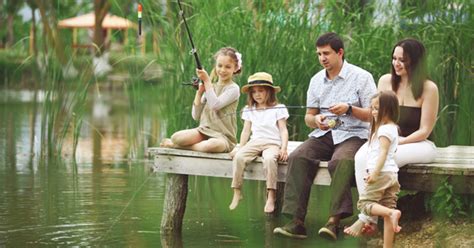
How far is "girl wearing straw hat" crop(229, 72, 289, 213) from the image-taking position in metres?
7.34

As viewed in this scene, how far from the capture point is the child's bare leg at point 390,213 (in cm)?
652

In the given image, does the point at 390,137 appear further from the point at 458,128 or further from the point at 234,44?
the point at 234,44

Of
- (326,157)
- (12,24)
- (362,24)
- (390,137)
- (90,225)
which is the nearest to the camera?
(390,137)

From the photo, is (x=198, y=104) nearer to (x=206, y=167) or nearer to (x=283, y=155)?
(x=206, y=167)

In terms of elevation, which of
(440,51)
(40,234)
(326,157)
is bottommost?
(40,234)

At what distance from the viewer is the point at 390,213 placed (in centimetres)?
654

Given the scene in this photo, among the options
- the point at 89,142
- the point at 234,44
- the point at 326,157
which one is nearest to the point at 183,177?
the point at 326,157

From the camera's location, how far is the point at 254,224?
26.4ft

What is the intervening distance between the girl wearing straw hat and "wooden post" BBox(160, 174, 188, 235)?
420mm

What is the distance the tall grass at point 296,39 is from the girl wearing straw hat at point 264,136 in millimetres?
1659

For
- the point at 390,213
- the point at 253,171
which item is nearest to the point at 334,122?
the point at 253,171

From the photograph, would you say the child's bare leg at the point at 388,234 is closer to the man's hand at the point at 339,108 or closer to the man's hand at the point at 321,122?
the man's hand at the point at 339,108

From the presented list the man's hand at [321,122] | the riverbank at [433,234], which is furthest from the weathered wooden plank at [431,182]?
the man's hand at [321,122]

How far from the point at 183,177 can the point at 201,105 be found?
452 millimetres
